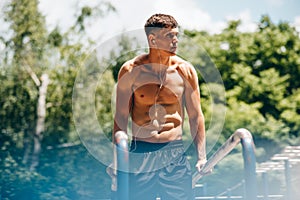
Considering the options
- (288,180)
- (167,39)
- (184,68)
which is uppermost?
(167,39)

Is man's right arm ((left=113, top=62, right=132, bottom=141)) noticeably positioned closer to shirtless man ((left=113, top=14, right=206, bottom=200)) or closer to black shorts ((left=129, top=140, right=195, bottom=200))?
shirtless man ((left=113, top=14, right=206, bottom=200))

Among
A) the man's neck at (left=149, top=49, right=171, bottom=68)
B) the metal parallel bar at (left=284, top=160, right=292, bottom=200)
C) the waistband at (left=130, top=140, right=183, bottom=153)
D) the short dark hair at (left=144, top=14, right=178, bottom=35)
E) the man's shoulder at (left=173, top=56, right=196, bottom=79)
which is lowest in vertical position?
the metal parallel bar at (left=284, top=160, right=292, bottom=200)

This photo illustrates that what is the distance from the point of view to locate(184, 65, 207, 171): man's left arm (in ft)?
9.79

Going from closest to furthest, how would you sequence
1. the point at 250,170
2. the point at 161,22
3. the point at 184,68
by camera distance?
→ the point at 250,170
the point at 161,22
the point at 184,68

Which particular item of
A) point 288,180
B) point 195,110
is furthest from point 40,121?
point 195,110

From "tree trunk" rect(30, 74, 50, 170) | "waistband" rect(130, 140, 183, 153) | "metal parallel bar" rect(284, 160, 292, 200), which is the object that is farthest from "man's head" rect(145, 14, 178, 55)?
"tree trunk" rect(30, 74, 50, 170)

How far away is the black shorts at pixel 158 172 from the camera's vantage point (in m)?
2.92

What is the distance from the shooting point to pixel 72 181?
760 inches

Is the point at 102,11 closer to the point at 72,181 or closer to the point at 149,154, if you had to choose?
the point at 72,181

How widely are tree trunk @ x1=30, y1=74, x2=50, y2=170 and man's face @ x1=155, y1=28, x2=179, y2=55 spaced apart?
16.3 meters

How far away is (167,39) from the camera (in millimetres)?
2883

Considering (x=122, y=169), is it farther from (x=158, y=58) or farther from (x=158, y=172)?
(x=158, y=58)

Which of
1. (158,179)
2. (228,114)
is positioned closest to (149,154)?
(158,179)

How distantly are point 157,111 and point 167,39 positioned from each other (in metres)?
0.36
